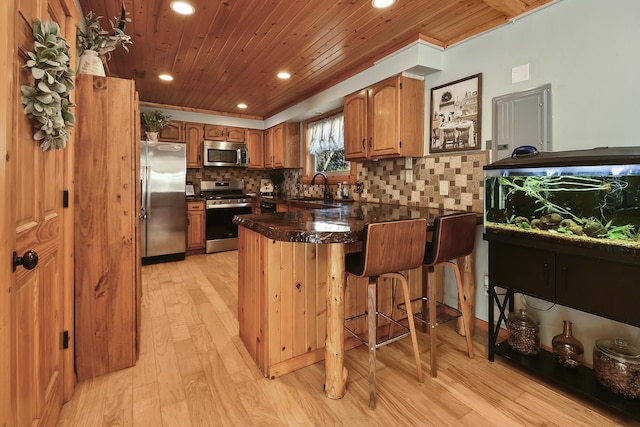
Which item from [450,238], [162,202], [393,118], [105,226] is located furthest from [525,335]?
[162,202]

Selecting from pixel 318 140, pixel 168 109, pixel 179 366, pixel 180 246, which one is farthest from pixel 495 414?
pixel 168 109

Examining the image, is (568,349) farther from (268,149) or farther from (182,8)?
(268,149)

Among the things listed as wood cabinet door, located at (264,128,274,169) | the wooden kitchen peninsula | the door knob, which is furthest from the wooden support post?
wood cabinet door, located at (264,128,274,169)

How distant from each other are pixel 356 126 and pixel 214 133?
3055 millimetres

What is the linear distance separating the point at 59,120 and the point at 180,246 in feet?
12.0

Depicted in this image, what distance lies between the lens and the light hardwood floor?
1.50 m

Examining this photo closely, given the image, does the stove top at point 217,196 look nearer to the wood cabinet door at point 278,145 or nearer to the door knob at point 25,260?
the wood cabinet door at point 278,145

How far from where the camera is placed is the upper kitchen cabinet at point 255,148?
5594 millimetres

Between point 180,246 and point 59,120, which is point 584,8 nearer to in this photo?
point 59,120

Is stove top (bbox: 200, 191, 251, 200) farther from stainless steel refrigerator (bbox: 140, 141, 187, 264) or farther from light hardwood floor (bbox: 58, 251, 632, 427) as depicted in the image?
light hardwood floor (bbox: 58, 251, 632, 427)

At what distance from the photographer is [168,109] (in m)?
4.91

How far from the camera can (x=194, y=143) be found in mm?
5117

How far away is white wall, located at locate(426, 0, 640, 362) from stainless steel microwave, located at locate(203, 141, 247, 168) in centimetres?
406

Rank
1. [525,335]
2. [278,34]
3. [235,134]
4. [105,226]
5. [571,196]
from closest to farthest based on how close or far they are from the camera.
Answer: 1. [571,196]
2. [105,226]
3. [525,335]
4. [278,34]
5. [235,134]
